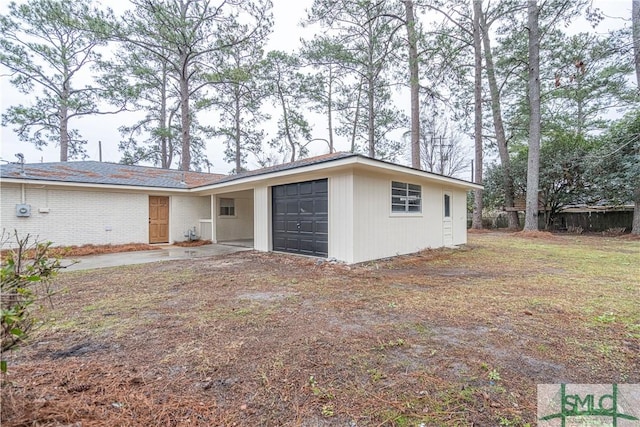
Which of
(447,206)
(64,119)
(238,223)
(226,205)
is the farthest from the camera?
(64,119)

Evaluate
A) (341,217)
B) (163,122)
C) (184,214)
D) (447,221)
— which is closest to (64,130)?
(163,122)

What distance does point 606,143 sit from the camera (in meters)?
13.0

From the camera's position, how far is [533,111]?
12.5m

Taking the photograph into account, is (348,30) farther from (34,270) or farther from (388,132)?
(34,270)

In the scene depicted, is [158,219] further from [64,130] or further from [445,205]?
[445,205]

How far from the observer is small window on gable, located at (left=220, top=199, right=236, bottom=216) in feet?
40.2

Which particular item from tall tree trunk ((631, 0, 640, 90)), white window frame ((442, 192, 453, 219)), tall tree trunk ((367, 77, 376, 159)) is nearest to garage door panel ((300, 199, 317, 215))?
white window frame ((442, 192, 453, 219))

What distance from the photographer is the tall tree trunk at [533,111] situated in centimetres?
1184

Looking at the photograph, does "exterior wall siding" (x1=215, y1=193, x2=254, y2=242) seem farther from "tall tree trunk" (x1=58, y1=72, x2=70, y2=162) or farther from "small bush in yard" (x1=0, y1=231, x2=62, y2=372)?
"tall tree trunk" (x1=58, y1=72, x2=70, y2=162)

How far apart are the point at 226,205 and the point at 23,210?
20.2 ft

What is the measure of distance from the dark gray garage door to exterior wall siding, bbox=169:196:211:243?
16.1ft

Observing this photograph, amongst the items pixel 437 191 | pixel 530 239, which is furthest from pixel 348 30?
pixel 530 239

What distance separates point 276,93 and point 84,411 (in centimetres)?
1860

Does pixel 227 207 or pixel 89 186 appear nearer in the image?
pixel 89 186
